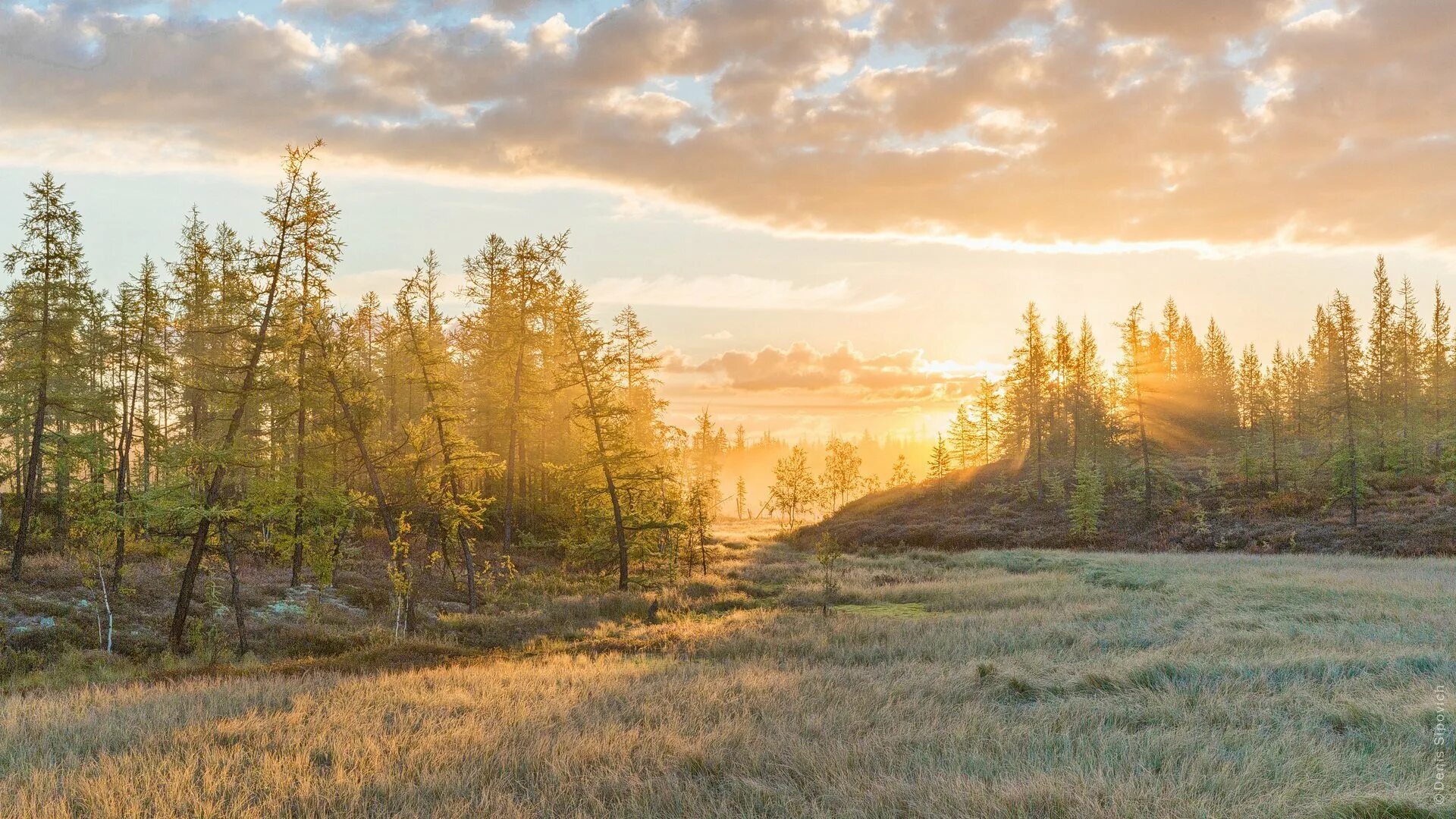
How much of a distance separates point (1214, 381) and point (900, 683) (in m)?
95.6

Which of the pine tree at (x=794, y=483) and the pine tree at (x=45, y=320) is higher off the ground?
the pine tree at (x=45, y=320)

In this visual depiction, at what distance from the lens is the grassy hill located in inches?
1506

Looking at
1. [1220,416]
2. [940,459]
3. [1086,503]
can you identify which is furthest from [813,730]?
[1220,416]

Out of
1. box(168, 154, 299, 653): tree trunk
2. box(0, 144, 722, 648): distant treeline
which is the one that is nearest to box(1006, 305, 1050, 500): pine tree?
box(0, 144, 722, 648): distant treeline

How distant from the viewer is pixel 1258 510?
45.4 metres

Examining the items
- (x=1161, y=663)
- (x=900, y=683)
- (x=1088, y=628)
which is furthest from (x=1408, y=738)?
(x=1088, y=628)

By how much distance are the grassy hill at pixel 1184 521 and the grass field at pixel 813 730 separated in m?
26.6

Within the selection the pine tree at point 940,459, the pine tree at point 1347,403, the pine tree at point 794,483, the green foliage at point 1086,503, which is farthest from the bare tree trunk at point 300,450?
the pine tree at point 794,483

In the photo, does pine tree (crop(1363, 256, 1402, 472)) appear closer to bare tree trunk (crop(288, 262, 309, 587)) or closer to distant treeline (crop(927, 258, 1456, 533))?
distant treeline (crop(927, 258, 1456, 533))

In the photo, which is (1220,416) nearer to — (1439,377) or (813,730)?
(1439,377)

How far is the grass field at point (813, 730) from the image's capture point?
247 inches

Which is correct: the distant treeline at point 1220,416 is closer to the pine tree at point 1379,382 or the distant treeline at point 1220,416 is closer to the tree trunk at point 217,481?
the pine tree at point 1379,382

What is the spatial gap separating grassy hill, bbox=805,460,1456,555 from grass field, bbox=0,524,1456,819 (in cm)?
2657

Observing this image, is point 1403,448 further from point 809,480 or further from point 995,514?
point 809,480
